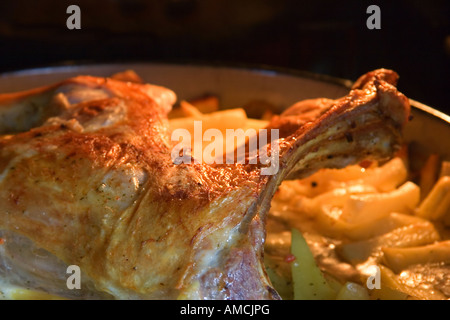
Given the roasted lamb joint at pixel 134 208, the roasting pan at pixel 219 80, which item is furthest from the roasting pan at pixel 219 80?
the roasted lamb joint at pixel 134 208

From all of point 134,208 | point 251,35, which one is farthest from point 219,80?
point 134,208

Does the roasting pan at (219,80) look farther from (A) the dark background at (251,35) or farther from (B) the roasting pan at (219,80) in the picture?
(A) the dark background at (251,35)

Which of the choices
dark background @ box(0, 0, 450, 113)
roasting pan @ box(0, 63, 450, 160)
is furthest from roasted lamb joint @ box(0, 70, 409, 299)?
dark background @ box(0, 0, 450, 113)

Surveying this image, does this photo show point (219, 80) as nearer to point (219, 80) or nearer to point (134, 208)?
point (219, 80)

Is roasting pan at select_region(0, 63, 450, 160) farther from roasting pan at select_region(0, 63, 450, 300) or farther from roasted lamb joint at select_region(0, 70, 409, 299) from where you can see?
roasted lamb joint at select_region(0, 70, 409, 299)

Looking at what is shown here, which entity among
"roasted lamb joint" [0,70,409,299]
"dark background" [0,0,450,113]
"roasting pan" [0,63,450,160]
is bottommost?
"roasted lamb joint" [0,70,409,299]
